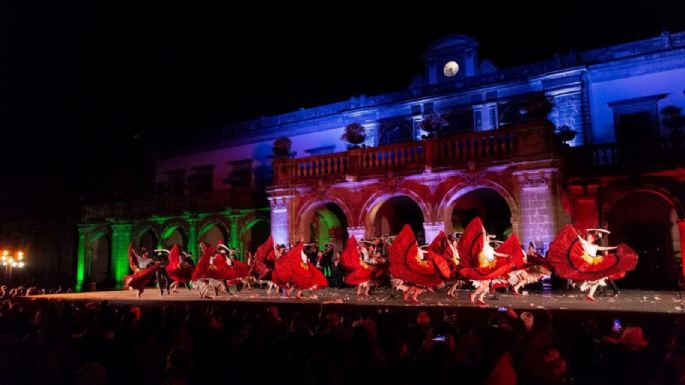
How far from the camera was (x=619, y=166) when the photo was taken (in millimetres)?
17984

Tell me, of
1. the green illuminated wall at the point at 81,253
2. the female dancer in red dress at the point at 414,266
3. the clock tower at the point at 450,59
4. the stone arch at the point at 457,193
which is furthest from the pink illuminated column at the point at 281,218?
the green illuminated wall at the point at 81,253

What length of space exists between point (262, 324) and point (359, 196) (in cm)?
1333

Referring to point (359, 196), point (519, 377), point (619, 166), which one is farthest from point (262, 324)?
point (619, 166)

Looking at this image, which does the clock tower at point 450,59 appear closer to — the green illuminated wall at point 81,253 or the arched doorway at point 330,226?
the arched doorway at point 330,226

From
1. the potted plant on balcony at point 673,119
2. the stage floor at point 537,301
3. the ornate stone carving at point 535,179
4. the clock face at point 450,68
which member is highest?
the clock face at point 450,68

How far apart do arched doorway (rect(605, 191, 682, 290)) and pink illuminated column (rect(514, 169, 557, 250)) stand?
389 centimetres

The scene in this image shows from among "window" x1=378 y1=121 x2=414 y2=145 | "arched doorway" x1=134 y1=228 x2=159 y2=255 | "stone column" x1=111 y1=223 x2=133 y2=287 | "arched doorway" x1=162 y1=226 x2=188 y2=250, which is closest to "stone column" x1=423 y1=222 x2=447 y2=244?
"window" x1=378 y1=121 x2=414 y2=145

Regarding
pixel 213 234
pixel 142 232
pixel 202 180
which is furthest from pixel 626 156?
pixel 142 232

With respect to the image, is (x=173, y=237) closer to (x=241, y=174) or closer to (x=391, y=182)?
(x=241, y=174)

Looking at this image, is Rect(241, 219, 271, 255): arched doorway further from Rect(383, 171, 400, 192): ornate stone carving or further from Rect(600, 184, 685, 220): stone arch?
Rect(600, 184, 685, 220): stone arch

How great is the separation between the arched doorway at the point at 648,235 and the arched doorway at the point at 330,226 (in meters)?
11.8

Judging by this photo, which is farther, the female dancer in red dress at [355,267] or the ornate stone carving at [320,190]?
the ornate stone carving at [320,190]

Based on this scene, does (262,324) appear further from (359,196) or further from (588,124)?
(588,124)

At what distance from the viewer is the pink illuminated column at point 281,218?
20859mm
